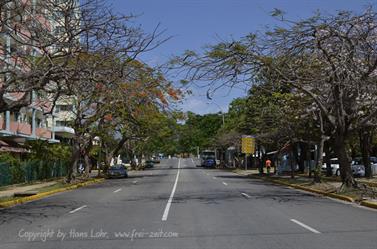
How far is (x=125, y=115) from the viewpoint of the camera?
1592 inches

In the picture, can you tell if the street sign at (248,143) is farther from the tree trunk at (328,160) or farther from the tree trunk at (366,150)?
the tree trunk at (366,150)

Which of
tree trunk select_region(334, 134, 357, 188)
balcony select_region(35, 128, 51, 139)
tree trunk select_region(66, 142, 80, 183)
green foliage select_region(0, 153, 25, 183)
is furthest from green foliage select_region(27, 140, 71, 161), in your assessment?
tree trunk select_region(334, 134, 357, 188)

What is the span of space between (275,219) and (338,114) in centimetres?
1099

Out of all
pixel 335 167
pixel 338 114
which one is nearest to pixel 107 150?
pixel 335 167

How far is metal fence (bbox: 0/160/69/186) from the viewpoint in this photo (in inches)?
1313

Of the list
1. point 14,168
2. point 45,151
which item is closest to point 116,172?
point 45,151

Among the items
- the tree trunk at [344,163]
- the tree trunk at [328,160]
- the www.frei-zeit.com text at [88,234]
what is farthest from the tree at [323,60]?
the tree trunk at [328,160]

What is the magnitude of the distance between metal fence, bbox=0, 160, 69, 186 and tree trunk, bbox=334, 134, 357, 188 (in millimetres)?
19360

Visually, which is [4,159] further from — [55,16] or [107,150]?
[107,150]

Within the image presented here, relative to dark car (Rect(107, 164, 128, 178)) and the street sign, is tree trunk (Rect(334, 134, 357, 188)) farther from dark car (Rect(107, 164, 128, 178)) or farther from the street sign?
the street sign

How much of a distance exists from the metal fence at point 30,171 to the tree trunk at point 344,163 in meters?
19.4

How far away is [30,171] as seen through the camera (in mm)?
38781

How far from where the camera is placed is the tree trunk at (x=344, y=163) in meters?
24.9

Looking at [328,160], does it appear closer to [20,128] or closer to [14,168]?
[14,168]
